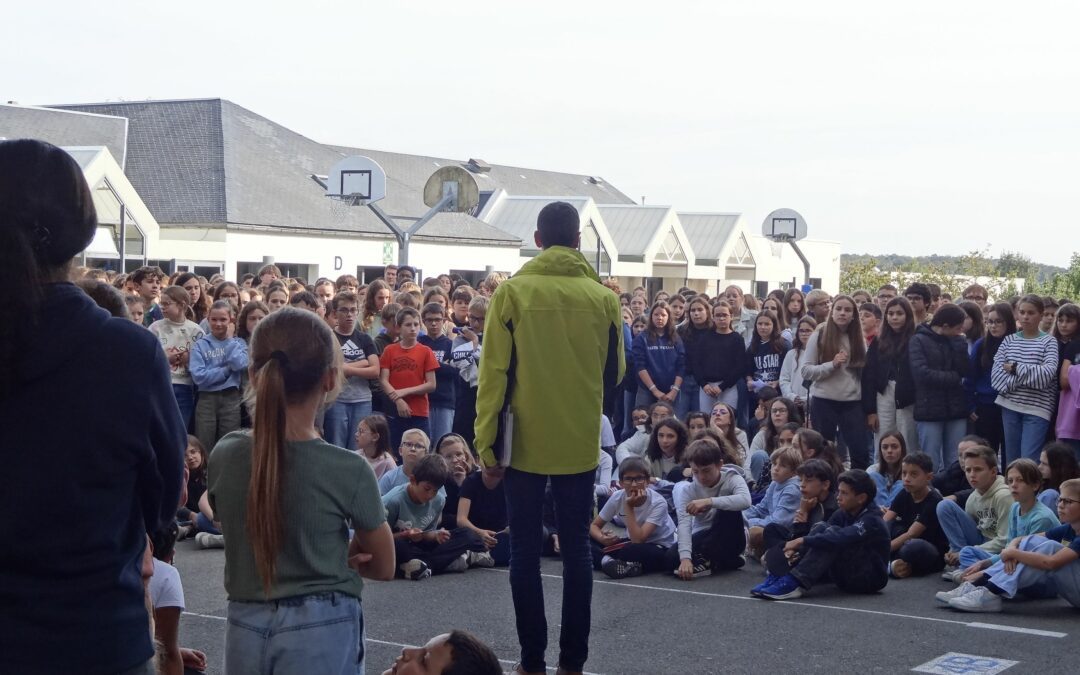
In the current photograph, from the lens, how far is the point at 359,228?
40.5 meters

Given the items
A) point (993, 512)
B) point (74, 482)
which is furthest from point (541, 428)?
point (993, 512)

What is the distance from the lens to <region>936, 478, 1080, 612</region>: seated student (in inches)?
310

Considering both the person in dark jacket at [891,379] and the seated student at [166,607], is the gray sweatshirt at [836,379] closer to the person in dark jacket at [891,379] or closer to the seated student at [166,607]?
the person in dark jacket at [891,379]

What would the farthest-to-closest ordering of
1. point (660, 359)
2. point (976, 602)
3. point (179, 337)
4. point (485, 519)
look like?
point (660, 359) < point (179, 337) < point (485, 519) < point (976, 602)

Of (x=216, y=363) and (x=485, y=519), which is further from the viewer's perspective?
(x=216, y=363)

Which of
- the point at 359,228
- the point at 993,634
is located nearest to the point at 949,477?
the point at 993,634

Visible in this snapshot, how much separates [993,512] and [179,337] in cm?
640

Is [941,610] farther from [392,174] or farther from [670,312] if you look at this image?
[392,174]

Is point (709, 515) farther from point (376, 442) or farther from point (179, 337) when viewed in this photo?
point (179, 337)

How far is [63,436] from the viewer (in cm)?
242

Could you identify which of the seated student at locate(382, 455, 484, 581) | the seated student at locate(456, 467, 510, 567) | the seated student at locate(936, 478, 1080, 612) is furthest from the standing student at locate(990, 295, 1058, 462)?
the seated student at locate(382, 455, 484, 581)

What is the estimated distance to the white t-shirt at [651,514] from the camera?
9.28 metres

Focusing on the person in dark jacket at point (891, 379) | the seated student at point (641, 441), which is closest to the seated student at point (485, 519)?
the seated student at point (641, 441)

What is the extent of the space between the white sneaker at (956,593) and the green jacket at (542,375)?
11.3 ft
